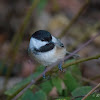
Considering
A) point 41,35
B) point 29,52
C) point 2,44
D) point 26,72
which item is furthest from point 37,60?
point 2,44

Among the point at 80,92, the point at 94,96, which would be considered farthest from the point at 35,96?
the point at 94,96


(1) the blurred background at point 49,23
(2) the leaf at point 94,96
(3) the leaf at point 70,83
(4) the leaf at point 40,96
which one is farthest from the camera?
(1) the blurred background at point 49,23

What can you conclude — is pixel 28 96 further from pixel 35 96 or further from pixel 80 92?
pixel 80 92

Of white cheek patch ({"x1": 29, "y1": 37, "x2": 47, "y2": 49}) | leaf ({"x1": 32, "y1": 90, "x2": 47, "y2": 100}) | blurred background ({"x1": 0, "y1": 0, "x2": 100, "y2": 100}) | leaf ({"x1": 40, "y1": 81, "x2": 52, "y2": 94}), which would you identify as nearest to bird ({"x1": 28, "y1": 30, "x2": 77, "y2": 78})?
white cheek patch ({"x1": 29, "y1": 37, "x2": 47, "y2": 49})

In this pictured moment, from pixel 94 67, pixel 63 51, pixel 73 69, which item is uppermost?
pixel 94 67

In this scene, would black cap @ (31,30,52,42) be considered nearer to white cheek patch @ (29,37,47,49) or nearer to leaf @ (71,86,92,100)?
white cheek patch @ (29,37,47,49)

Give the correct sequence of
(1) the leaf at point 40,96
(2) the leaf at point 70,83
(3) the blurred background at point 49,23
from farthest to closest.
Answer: (3) the blurred background at point 49,23 → (2) the leaf at point 70,83 → (1) the leaf at point 40,96

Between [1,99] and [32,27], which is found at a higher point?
[32,27]

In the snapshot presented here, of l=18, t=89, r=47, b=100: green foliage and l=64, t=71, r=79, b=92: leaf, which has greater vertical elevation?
l=64, t=71, r=79, b=92: leaf

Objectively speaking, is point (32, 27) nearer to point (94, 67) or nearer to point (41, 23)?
point (41, 23)

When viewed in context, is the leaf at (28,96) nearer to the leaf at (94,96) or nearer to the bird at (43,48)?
the bird at (43,48)

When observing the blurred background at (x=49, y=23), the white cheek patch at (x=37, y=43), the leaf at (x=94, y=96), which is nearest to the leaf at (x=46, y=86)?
the white cheek patch at (x=37, y=43)
